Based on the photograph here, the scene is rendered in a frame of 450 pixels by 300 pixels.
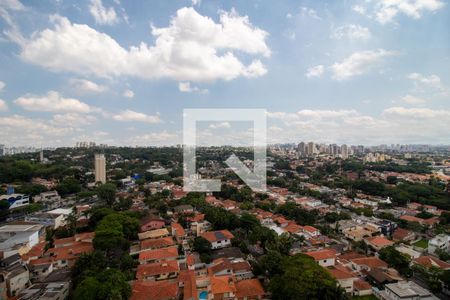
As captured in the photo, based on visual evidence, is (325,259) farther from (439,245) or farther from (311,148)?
(311,148)

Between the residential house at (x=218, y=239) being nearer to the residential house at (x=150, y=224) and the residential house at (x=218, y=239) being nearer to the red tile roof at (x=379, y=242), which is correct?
the residential house at (x=150, y=224)

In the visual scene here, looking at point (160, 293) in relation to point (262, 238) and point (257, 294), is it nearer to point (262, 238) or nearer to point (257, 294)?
point (257, 294)

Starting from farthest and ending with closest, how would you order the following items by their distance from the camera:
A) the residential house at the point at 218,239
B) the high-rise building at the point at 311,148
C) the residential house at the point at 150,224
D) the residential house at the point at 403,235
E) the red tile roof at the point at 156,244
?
the high-rise building at the point at 311,148 → the residential house at the point at 403,235 → the residential house at the point at 150,224 → the residential house at the point at 218,239 → the red tile roof at the point at 156,244

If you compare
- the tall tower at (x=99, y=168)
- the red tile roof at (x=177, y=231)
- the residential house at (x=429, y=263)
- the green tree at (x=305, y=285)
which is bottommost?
the residential house at (x=429, y=263)

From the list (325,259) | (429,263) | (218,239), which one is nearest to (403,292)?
(325,259)

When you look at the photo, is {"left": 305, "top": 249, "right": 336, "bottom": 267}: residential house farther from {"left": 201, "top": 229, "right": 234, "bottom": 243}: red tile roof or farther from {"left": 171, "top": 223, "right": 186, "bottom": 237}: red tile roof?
{"left": 171, "top": 223, "right": 186, "bottom": 237}: red tile roof

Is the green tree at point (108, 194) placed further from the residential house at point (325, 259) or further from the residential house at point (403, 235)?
the residential house at point (403, 235)

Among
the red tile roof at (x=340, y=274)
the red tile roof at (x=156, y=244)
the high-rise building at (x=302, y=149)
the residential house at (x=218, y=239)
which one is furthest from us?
the high-rise building at (x=302, y=149)

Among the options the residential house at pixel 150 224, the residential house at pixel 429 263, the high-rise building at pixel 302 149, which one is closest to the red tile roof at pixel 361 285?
the residential house at pixel 429 263

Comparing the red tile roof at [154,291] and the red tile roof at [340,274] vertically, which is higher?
the red tile roof at [154,291]

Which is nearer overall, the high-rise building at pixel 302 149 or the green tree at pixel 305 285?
the green tree at pixel 305 285

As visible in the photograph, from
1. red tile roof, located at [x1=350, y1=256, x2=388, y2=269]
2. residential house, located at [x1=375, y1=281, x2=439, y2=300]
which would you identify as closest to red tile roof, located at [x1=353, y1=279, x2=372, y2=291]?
residential house, located at [x1=375, y1=281, x2=439, y2=300]
